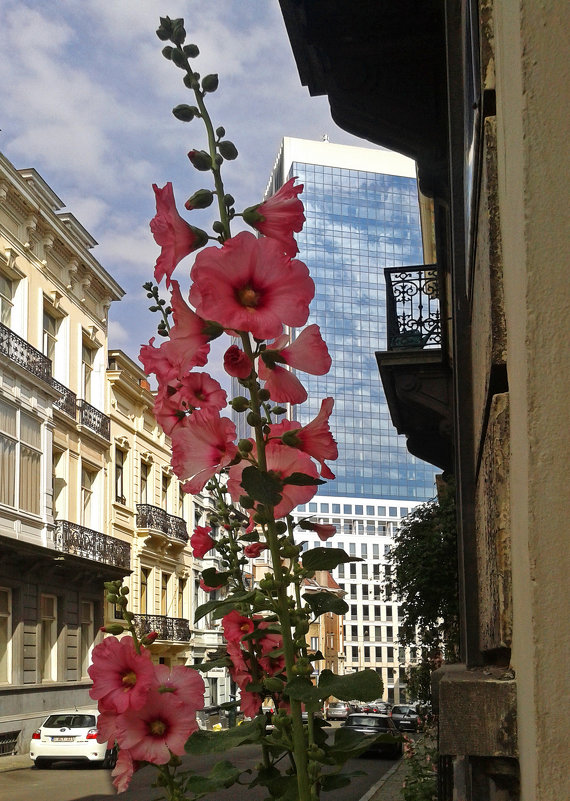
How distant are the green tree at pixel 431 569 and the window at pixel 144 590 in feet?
77.2

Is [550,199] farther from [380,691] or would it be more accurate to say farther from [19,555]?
[19,555]

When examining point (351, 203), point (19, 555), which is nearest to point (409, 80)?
point (19, 555)

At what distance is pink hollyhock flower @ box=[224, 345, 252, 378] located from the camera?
1.57 meters

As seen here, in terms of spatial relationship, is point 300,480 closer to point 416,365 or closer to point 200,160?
point 200,160

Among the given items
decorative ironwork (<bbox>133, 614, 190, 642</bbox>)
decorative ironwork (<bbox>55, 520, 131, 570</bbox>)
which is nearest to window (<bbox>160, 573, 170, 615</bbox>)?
decorative ironwork (<bbox>133, 614, 190, 642</bbox>)

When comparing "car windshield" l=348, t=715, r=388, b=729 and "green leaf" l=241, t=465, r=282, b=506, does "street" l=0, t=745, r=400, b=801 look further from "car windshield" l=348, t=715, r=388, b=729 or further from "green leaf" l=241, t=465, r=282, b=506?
"green leaf" l=241, t=465, r=282, b=506

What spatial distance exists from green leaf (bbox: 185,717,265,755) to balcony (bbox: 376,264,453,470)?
9.27 meters

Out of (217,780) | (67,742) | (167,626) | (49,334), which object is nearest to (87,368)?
(49,334)

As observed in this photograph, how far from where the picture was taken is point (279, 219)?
1641 mm

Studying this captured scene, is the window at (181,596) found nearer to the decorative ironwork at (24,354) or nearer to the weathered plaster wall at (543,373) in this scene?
the decorative ironwork at (24,354)

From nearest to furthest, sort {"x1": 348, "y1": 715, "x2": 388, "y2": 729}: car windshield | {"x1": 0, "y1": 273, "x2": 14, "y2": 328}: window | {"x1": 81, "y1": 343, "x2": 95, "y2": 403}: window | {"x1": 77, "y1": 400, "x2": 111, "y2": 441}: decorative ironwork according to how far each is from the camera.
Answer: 1. {"x1": 0, "y1": 273, "x2": 14, "y2": 328}: window
2. {"x1": 348, "y1": 715, "x2": 388, "y2": 729}: car windshield
3. {"x1": 77, "y1": 400, "x2": 111, "y2": 441}: decorative ironwork
4. {"x1": 81, "y1": 343, "x2": 95, "y2": 403}: window

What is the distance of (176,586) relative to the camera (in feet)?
133

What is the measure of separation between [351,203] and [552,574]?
150375 millimetres

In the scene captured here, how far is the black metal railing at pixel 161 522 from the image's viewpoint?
1428 inches
